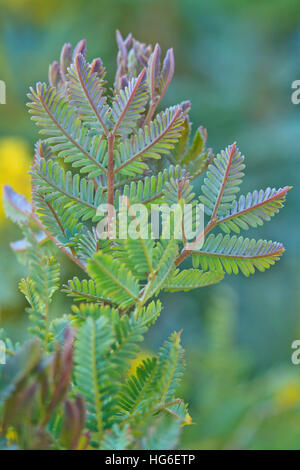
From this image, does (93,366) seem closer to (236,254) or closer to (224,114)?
(236,254)

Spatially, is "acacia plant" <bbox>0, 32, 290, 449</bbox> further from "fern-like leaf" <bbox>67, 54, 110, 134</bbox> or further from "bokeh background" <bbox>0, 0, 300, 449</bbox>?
"bokeh background" <bbox>0, 0, 300, 449</bbox>

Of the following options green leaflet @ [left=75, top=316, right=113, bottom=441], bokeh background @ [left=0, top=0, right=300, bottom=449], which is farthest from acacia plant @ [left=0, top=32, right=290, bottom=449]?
bokeh background @ [left=0, top=0, right=300, bottom=449]

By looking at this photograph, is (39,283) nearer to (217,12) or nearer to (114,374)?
(114,374)

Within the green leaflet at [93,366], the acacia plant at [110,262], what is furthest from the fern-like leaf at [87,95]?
the green leaflet at [93,366]

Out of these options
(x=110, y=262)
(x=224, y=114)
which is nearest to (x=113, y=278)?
(x=110, y=262)

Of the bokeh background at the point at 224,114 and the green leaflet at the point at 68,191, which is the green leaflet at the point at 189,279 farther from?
the bokeh background at the point at 224,114

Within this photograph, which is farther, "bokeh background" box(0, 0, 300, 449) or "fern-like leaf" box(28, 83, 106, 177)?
"bokeh background" box(0, 0, 300, 449)
